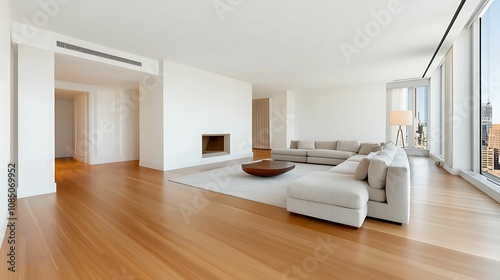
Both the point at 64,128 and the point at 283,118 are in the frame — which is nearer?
the point at 64,128

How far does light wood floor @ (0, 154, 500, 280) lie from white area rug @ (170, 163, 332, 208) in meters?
0.29

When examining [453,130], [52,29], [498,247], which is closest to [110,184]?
[52,29]

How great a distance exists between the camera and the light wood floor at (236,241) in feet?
5.05

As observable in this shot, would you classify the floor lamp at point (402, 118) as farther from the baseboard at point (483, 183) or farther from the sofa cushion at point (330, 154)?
the baseboard at point (483, 183)

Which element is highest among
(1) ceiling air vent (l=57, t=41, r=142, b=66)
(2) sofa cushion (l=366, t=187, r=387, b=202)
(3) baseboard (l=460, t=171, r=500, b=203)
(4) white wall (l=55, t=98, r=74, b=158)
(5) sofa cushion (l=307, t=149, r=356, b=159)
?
(1) ceiling air vent (l=57, t=41, r=142, b=66)

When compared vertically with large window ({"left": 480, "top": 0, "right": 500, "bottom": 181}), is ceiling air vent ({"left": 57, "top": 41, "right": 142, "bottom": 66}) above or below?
above

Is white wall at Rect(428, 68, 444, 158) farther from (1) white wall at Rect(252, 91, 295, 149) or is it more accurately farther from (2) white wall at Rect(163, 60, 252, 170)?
(2) white wall at Rect(163, 60, 252, 170)

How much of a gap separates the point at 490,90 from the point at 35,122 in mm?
7508

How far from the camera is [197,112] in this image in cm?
616

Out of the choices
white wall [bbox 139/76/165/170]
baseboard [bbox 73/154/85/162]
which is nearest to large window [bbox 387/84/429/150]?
white wall [bbox 139/76/165/170]

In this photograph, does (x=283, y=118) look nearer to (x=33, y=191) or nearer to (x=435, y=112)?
(x=435, y=112)

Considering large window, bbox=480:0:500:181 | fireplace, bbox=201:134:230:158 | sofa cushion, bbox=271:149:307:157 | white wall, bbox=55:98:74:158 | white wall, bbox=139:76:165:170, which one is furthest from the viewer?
white wall, bbox=55:98:74:158

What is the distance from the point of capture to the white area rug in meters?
3.25

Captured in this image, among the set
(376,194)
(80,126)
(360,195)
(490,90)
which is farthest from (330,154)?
(80,126)
